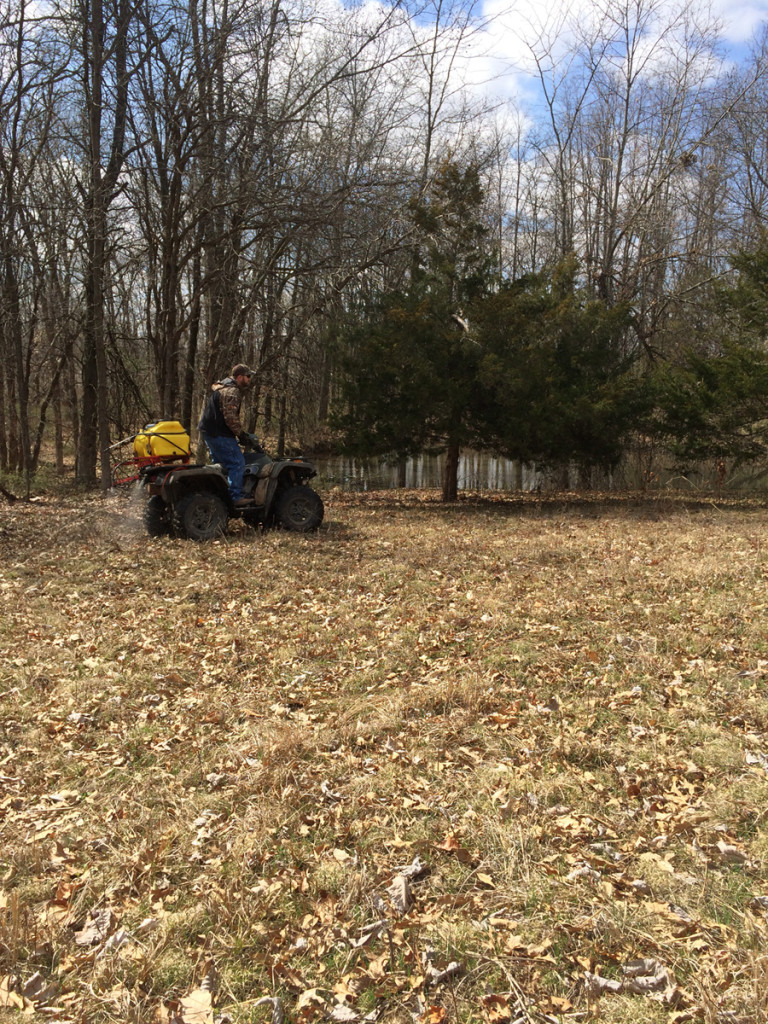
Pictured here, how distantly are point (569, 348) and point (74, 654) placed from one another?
11378 millimetres

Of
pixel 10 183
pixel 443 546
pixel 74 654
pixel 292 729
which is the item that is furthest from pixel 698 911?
pixel 10 183

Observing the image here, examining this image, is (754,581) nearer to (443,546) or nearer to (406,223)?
(443,546)

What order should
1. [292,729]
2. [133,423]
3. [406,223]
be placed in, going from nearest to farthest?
[292,729] → [406,223] → [133,423]

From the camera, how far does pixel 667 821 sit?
3.26 metres

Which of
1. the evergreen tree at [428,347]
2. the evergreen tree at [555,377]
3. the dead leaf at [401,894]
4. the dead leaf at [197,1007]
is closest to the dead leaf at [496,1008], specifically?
the dead leaf at [401,894]

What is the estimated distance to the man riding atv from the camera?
889 cm

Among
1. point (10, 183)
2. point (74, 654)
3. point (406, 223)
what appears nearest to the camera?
point (74, 654)

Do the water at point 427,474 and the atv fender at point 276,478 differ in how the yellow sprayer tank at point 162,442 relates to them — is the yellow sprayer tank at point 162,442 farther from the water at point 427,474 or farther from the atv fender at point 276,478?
the water at point 427,474

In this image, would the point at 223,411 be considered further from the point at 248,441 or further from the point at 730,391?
the point at 730,391

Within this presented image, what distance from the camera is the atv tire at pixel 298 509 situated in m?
9.74

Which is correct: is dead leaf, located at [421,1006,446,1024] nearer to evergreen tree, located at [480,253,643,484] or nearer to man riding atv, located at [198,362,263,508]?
man riding atv, located at [198,362,263,508]

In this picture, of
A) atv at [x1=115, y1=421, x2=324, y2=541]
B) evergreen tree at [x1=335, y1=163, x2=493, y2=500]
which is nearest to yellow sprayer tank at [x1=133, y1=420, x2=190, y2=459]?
atv at [x1=115, y1=421, x2=324, y2=541]

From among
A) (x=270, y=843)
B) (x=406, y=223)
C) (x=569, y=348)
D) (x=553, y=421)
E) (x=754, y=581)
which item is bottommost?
(x=270, y=843)

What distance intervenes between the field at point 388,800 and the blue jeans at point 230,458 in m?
2.38
